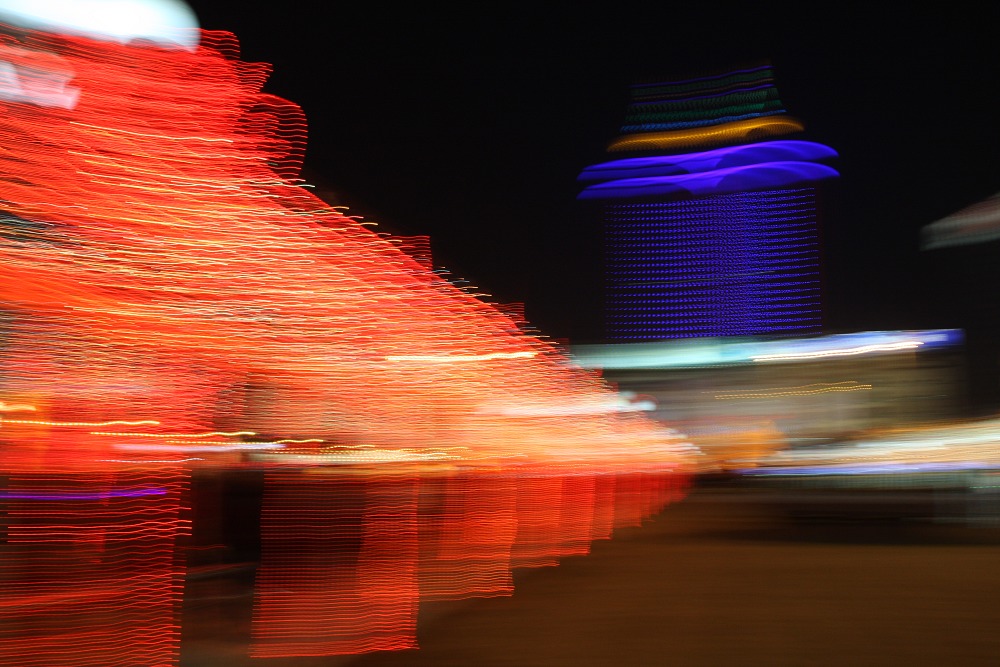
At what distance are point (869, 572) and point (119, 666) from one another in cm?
898

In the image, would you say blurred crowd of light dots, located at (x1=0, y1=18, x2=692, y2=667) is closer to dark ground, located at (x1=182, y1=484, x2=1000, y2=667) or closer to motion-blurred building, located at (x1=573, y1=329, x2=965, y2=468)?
dark ground, located at (x1=182, y1=484, x2=1000, y2=667)

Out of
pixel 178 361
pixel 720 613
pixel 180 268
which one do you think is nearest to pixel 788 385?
pixel 720 613

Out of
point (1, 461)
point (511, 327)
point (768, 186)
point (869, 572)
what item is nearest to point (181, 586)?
point (1, 461)

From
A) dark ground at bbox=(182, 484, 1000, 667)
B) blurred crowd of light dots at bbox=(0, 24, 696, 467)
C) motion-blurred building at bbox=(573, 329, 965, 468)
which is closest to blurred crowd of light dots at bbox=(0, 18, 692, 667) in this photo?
blurred crowd of light dots at bbox=(0, 24, 696, 467)

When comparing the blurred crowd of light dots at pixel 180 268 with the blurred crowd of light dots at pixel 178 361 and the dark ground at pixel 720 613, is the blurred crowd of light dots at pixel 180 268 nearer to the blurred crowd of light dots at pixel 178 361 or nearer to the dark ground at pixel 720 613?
the blurred crowd of light dots at pixel 178 361

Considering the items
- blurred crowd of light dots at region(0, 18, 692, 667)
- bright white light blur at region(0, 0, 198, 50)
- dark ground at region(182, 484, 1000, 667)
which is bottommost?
dark ground at region(182, 484, 1000, 667)

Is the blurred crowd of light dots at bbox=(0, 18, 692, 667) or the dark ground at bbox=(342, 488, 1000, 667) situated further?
the dark ground at bbox=(342, 488, 1000, 667)

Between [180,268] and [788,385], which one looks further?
[788,385]

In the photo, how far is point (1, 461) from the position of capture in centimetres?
518

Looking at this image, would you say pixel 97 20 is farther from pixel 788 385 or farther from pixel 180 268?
pixel 788 385

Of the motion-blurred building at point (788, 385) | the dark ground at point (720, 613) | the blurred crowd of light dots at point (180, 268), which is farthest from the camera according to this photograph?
the motion-blurred building at point (788, 385)

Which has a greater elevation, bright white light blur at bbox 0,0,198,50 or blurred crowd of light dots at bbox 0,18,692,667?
bright white light blur at bbox 0,0,198,50

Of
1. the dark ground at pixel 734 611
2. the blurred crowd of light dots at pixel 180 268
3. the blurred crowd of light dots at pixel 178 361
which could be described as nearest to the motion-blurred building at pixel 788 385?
the dark ground at pixel 734 611

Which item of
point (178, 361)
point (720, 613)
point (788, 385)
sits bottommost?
point (720, 613)
